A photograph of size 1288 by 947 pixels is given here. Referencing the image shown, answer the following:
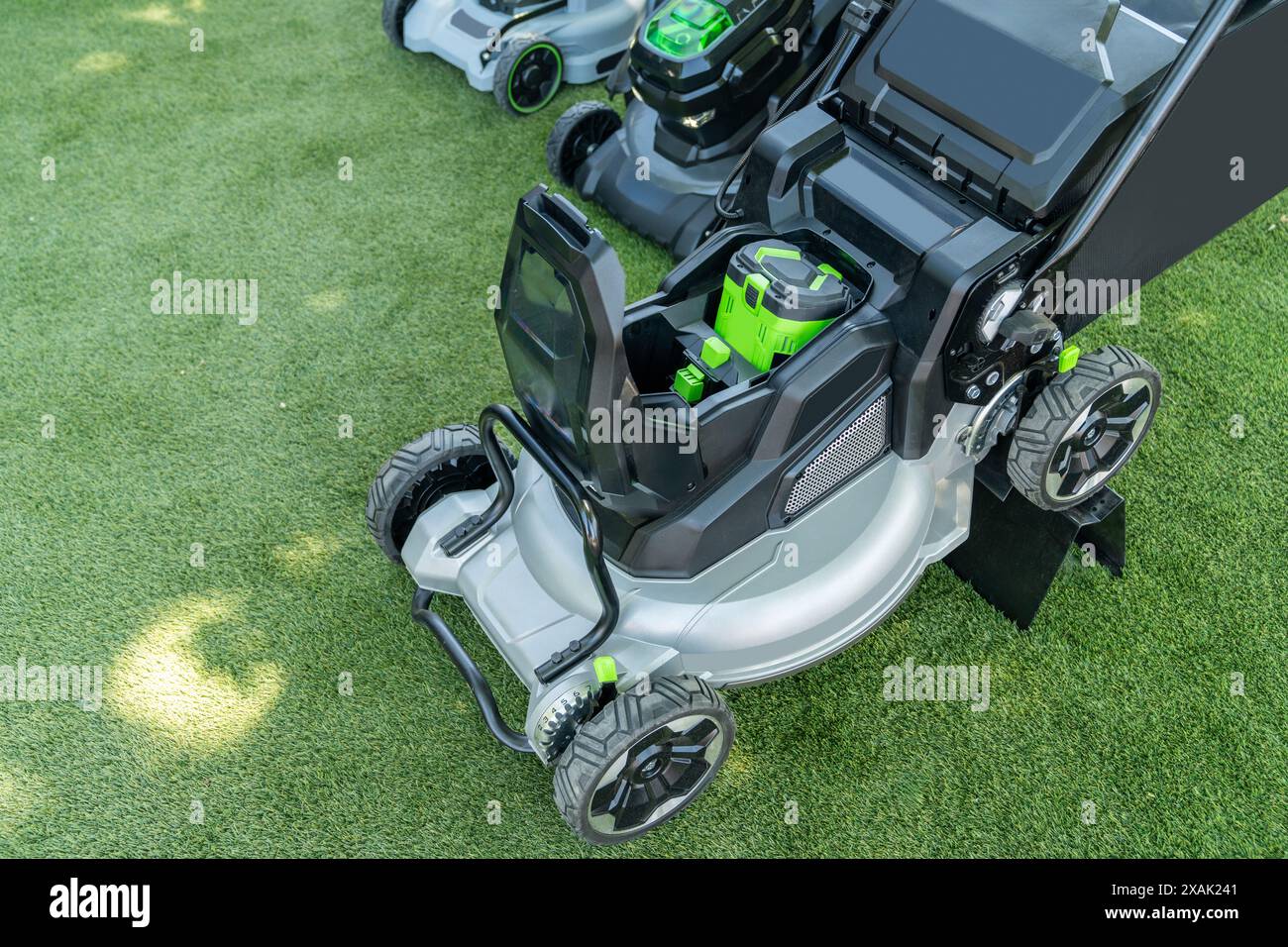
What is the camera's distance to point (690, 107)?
12.5ft

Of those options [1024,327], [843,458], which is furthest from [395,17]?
[1024,327]

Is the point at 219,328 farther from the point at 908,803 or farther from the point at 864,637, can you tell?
the point at 908,803

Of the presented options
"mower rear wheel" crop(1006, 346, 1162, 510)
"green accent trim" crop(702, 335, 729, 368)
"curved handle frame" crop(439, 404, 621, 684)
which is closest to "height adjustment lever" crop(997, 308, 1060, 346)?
"mower rear wheel" crop(1006, 346, 1162, 510)

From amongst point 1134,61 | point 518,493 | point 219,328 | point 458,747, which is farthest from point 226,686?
point 1134,61

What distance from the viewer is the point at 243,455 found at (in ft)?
12.0

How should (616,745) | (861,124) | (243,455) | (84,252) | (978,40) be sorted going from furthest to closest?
(84,252) < (243,455) < (861,124) < (978,40) < (616,745)

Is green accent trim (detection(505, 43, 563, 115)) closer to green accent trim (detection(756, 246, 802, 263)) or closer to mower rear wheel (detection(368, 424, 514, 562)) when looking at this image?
mower rear wheel (detection(368, 424, 514, 562))

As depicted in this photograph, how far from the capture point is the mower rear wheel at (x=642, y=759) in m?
2.53

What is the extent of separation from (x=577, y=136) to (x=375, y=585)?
1990 mm

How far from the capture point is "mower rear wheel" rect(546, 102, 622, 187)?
4324 millimetres

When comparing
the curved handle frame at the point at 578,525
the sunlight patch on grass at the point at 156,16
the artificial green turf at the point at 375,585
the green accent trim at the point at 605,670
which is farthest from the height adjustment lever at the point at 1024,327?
the sunlight patch on grass at the point at 156,16

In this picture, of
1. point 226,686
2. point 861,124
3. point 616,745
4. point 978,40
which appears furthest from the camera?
point 226,686

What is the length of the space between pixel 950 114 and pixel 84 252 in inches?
128

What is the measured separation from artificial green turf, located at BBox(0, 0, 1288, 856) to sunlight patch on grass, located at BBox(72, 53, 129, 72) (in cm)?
53
